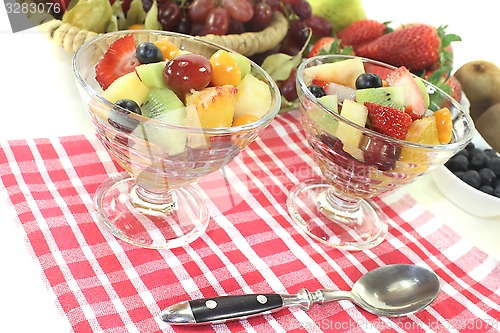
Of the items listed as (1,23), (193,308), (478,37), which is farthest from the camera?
(478,37)

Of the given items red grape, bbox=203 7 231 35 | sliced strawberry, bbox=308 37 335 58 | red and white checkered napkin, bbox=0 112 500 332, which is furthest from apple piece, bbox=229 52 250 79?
sliced strawberry, bbox=308 37 335 58

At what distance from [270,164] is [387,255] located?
11.5 inches

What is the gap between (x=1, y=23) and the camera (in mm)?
1302

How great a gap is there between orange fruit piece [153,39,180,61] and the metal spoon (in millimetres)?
373

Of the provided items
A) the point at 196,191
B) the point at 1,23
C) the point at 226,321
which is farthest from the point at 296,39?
the point at 226,321

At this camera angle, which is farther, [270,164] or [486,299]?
[270,164]

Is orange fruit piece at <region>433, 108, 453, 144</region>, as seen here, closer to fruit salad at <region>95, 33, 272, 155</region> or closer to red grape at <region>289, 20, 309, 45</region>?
fruit salad at <region>95, 33, 272, 155</region>

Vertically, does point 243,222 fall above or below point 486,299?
above

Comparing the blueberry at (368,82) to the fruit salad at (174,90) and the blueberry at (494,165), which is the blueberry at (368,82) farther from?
the blueberry at (494,165)

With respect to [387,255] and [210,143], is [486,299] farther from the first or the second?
[210,143]

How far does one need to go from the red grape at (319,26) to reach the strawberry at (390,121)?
65 cm

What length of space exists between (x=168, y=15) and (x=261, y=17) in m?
0.21

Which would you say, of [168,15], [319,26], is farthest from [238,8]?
[319,26]

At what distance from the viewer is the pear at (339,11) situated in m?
1.59
